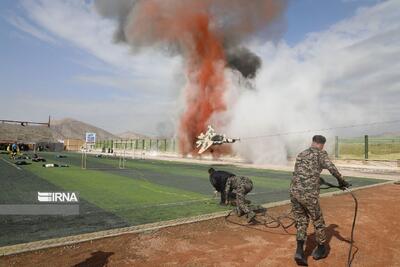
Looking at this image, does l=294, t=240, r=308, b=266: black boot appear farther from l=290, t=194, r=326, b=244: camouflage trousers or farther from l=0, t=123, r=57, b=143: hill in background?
l=0, t=123, r=57, b=143: hill in background

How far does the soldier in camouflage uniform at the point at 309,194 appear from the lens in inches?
280

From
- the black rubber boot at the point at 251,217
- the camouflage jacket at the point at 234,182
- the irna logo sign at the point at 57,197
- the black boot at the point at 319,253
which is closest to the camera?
the black boot at the point at 319,253

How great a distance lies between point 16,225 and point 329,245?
28.4 ft

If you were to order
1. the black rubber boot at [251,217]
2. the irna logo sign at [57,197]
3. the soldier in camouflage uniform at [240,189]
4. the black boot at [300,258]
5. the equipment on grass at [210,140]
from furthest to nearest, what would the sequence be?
the equipment on grass at [210,140]
the irna logo sign at [57,197]
the soldier in camouflage uniform at [240,189]
the black rubber boot at [251,217]
the black boot at [300,258]

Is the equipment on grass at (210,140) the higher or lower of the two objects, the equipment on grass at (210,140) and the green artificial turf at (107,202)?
the higher

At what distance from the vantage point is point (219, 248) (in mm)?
7992

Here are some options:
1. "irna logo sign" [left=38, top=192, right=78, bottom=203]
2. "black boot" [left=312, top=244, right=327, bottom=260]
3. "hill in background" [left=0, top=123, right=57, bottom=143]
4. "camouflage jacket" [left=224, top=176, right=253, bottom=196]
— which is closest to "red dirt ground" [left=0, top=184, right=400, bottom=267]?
"black boot" [left=312, top=244, right=327, bottom=260]

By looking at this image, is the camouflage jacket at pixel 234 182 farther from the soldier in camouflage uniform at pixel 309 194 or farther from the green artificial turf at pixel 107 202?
the soldier in camouflage uniform at pixel 309 194

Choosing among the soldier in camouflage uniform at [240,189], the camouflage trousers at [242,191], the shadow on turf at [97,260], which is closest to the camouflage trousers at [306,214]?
the soldier in camouflage uniform at [240,189]

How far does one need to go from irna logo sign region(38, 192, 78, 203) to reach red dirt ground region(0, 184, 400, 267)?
6226mm

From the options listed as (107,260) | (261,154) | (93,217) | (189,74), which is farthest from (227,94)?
(107,260)

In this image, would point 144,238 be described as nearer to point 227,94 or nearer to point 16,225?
point 16,225

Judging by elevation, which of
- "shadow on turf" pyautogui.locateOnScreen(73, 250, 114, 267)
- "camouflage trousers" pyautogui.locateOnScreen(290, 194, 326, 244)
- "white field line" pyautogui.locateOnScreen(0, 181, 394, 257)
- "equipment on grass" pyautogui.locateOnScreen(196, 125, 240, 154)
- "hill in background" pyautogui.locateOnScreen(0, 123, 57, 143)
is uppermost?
"hill in background" pyautogui.locateOnScreen(0, 123, 57, 143)

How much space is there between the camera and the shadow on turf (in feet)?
22.0
